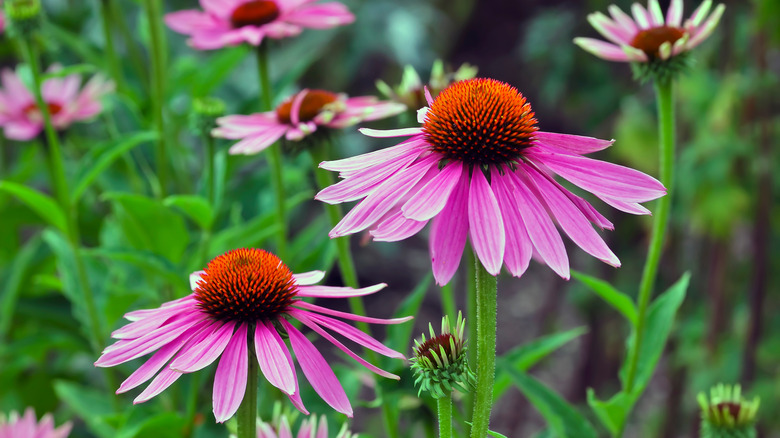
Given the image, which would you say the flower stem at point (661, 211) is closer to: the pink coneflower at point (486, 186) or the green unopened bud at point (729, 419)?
the green unopened bud at point (729, 419)

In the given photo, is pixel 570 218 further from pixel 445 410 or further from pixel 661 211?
pixel 661 211

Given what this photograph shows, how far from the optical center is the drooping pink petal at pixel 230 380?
0.44m

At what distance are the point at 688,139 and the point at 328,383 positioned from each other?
1.41m

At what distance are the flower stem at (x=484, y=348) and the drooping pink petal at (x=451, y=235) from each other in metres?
0.01

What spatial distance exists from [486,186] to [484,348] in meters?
0.09

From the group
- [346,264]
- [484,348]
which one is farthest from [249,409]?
[346,264]

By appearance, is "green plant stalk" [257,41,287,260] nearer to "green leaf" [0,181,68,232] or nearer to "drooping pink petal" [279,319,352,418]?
"green leaf" [0,181,68,232]

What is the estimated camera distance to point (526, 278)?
2.56 metres

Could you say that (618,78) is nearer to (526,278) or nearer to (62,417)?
(526,278)

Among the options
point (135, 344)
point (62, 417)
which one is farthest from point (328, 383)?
point (62, 417)

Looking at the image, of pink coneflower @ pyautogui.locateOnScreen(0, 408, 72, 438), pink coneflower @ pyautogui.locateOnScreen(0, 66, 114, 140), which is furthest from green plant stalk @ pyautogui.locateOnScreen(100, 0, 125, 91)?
pink coneflower @ pyautogui.locateOnScreen(0, 408, 72, 438)

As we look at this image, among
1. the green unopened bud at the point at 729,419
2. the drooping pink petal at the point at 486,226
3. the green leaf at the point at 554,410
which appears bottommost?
the green leaf at the point at 554,410

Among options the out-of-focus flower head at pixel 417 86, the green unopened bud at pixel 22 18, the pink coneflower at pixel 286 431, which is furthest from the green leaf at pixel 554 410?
the green unopened bud at pixel 22 18

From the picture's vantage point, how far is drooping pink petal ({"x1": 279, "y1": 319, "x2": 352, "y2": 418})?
0.47 m
